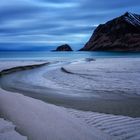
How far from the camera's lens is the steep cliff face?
145625 millimetres

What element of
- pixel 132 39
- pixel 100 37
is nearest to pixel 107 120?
pixel 132 39

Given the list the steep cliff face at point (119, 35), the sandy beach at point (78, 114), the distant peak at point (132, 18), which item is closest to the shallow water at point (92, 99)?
the sandy beach at point (78, 114)

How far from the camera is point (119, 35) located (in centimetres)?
15788

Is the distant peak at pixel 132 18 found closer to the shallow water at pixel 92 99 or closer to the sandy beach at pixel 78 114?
the shallow water at pixel 92 99

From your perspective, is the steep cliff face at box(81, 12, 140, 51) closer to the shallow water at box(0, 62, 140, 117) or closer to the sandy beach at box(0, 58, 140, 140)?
the shallow water at box(0, 62, 140, 117)

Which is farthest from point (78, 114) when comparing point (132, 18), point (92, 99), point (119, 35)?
point (132, 18)

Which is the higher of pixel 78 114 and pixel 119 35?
pixel 119 35

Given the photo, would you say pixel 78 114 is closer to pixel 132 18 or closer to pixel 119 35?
pixel 119 35

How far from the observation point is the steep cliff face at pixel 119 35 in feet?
478

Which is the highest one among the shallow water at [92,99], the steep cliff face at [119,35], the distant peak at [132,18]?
the distant peak at [132,18]

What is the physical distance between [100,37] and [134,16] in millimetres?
24664

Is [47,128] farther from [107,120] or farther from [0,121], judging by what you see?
[107,120]

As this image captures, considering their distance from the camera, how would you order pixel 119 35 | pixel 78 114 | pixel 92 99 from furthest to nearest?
pixel 119 35, pixel 92 99, pixel 78 114

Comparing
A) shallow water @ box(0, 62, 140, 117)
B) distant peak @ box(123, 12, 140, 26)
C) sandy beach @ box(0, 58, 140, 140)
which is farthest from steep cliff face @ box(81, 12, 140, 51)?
sandy beach @ box(0, 58, 140, 140)
